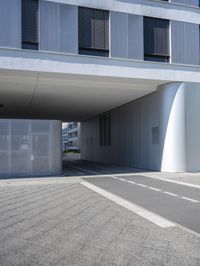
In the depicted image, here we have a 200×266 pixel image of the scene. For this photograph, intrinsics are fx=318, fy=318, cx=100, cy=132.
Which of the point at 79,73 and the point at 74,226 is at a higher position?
the point at 79,73

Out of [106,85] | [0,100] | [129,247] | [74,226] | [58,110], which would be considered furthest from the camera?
[58,110]

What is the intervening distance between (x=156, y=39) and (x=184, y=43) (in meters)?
1.70

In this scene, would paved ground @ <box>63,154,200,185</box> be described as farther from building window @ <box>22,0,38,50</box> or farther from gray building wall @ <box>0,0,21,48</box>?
gray building wall @ <box>0,0,21,48</box>

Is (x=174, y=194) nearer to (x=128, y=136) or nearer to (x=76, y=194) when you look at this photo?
(x=76, y=194)

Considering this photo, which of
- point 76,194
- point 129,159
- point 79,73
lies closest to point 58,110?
point 129,159

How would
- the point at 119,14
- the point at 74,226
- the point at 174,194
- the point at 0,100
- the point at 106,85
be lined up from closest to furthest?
the point at 74,226, the point at 174,194, the point at 119,14, the point at 106,85, the point at 0,100

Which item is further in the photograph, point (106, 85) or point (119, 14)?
point (106, 85)

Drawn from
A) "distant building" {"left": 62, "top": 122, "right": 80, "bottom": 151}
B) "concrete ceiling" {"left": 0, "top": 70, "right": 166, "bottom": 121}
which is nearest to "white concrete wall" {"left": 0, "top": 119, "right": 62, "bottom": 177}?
"concrete ceiling" {"left": 0, "top": 70, "right": 166, "bottom": 121}

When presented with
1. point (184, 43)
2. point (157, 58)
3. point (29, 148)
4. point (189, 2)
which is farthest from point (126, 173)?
point (189, 2)

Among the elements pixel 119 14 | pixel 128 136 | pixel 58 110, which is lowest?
pixel 128 136

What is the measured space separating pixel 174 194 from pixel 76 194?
317 centimetres

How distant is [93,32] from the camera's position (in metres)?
16.7

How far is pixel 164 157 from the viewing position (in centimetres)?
1820

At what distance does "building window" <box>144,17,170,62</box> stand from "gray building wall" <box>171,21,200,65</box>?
1.28ft
